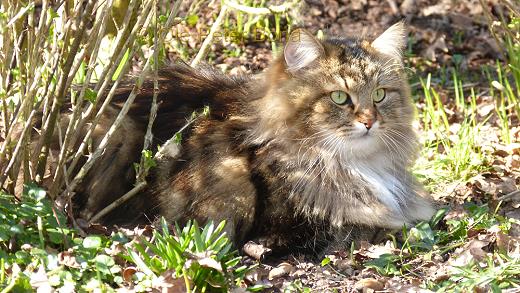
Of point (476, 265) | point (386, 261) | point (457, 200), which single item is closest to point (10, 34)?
point (386, 261)

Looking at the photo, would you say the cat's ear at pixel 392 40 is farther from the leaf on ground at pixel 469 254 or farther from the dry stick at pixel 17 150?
the dry stick at pixel 17 150

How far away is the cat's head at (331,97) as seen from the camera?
4012mm

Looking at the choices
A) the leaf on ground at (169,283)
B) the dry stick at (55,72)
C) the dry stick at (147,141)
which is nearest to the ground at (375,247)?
the leaf on ground at (169,283)

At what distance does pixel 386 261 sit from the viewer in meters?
3.90

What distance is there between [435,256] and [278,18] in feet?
9.61

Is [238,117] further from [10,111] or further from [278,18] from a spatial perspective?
[278,18]

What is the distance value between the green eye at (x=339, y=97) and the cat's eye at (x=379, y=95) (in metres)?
0.17

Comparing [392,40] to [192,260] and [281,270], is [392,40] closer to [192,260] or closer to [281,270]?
[281,270]

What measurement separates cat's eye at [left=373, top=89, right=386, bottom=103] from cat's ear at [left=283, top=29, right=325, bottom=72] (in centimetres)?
33

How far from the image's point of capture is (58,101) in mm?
3627

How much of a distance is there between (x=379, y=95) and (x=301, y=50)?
46cm

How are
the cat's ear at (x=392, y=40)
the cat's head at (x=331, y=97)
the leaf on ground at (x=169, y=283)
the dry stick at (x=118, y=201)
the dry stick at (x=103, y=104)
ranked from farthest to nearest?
the cat's ear at (x=392, y=40) < the cat's head at (x=331, y=97) < the dry stick at (x=118, y=201) < the dry stick at (x=103, y=104) < the leaf on ground at (x=169, y=283)

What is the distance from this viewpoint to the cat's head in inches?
158

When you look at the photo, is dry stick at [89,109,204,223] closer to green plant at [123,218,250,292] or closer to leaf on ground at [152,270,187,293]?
green plant at [123,218,250,292]
